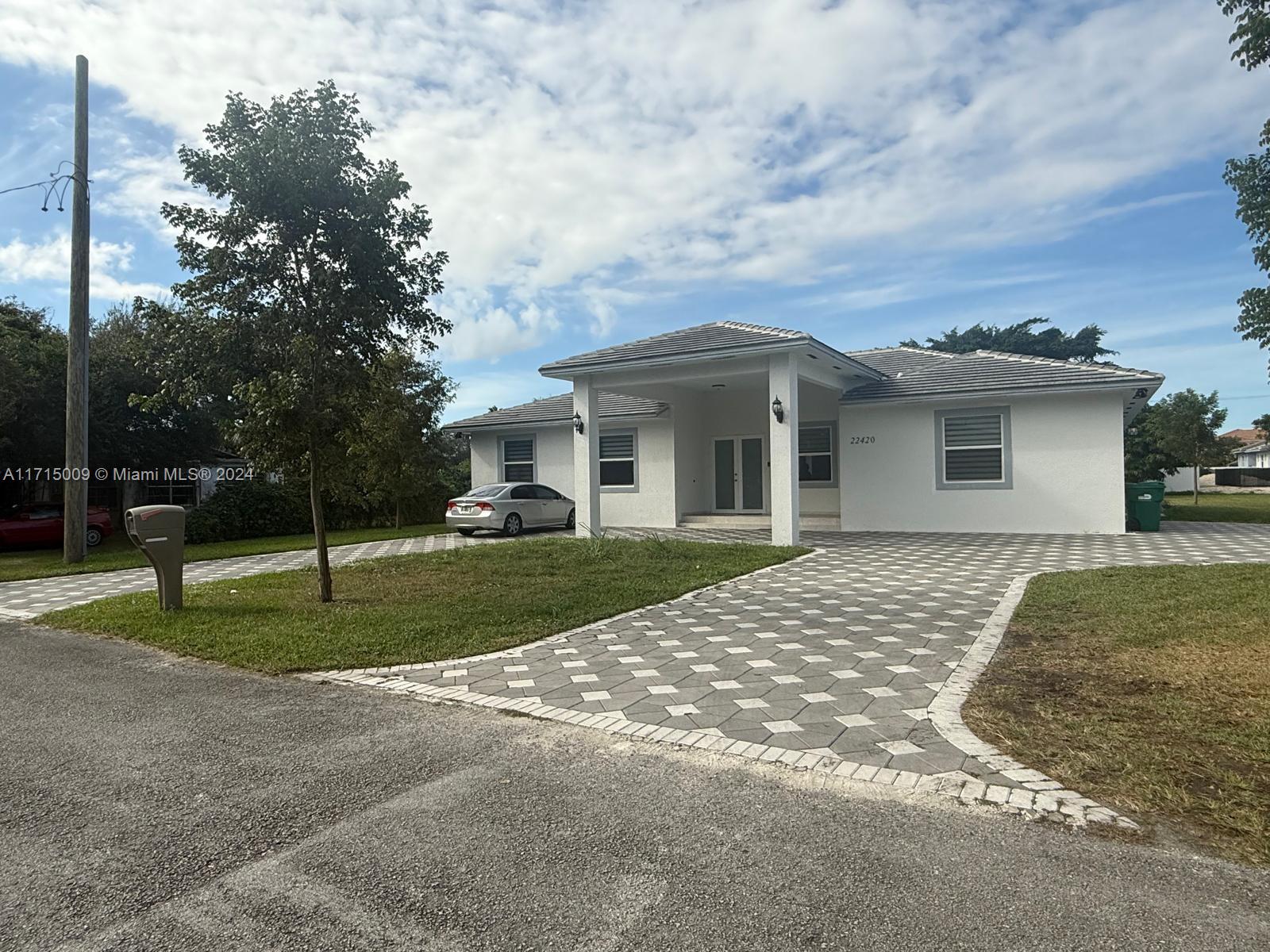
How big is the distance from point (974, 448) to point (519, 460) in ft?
39.3

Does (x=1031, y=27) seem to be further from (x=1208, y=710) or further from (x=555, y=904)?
(x=555, y=904)

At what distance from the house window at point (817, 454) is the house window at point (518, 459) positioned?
7.52 m

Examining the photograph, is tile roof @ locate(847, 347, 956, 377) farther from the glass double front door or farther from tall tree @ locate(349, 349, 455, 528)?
tall tree @ locate(349, 349, 455, 528)

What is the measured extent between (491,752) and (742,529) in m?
13.7

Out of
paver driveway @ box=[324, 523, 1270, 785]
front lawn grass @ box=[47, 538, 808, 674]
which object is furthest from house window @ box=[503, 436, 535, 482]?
paver driveway @ box=[324, 523, 1270, 785]

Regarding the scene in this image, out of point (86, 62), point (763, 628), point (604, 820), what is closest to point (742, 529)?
point (763, 628)

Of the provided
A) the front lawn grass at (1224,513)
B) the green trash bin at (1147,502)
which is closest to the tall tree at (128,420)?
the green trash bin at (1147,502)

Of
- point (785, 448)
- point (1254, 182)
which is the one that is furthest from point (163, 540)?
point (1254, 182)

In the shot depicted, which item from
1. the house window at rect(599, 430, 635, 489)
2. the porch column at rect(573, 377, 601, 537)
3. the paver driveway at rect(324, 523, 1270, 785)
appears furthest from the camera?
the house window at rect(599, 430, 635, 489)

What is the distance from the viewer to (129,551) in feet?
55.0

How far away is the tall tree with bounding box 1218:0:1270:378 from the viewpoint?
16.9ft

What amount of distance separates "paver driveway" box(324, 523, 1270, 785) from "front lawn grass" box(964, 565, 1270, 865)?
1.41 ft

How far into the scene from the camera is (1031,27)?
9656mm

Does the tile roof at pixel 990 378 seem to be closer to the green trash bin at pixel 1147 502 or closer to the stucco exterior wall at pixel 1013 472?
the stucco exterior wall at pixel 1013 472
